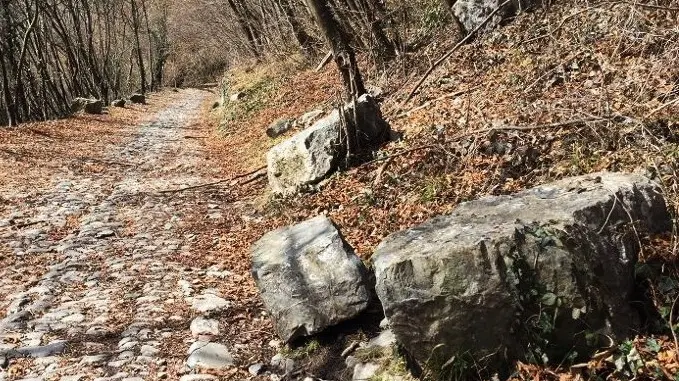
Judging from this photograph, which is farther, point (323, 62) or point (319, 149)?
point (323, 62)

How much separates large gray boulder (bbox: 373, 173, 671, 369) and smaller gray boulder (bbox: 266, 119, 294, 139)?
959 centimetres

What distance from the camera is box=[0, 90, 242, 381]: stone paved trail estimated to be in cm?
452

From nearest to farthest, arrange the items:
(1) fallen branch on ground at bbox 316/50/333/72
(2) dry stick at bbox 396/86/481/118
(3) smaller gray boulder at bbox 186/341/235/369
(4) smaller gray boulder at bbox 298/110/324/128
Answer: (3) smaller gray boulder at bbox 186/341/235/369 → (2) dry stick at bbox 396/86/481/118 → (4) smaller gray boulder at bbox 298/110/324/128 → (1) fallen branch on ground at bbox 316/50/333/72

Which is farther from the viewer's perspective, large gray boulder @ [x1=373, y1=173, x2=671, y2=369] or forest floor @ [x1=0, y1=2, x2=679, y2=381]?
forest floor @ [x1=0, y1=2, x2=679, y2=381]

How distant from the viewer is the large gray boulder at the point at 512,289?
340cm

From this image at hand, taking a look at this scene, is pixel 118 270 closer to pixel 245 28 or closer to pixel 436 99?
pixel 436 99

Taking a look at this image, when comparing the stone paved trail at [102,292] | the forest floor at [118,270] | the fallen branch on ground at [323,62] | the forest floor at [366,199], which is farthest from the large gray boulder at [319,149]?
the fallen branch on ground at [323,62]

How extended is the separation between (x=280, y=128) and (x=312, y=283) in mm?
8841

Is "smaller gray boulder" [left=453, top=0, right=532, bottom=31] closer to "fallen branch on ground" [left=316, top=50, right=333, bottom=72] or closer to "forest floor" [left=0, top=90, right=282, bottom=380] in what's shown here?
"forest floor" [left=0, top=90, right=282, bottom=380]

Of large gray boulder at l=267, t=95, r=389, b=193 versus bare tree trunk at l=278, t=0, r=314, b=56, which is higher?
bare tree trunk at l=278, t=0, r=314, b=56

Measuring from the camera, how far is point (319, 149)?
27.2ft

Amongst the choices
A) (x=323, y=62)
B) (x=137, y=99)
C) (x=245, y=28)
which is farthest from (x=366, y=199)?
(x=137, y=99)

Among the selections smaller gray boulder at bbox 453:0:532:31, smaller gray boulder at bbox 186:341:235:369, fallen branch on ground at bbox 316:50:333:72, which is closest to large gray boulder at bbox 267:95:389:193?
smaller gray boulder at bbox 453:0:532:31

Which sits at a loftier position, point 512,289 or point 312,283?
point 512,289
